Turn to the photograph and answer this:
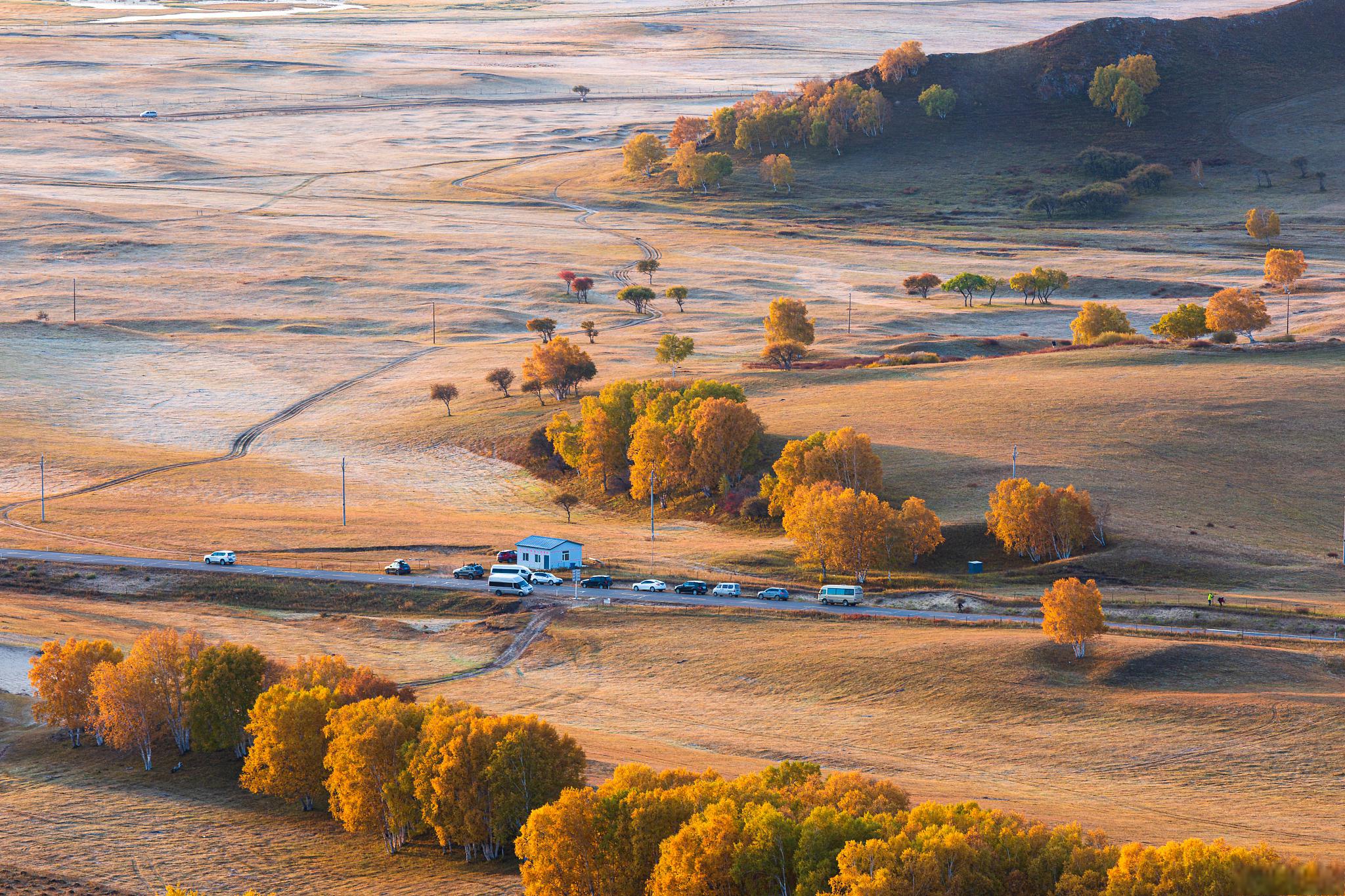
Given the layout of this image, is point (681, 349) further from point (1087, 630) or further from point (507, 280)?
point (1087, 630)

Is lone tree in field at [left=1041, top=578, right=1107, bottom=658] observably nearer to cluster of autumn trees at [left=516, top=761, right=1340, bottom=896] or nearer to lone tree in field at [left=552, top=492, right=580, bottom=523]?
cluster of autumn trees at [left=516, top=761, right=1340, bottom=896]

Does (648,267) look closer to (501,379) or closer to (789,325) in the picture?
(789,325)

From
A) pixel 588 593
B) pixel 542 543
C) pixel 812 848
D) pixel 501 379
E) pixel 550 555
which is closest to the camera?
pixel 812 848

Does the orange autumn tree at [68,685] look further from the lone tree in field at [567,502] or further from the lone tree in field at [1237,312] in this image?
the lone tree in field at [1237,312]

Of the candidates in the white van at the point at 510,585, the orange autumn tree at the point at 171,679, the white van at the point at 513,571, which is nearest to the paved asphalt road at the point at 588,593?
the white van at the point at 510,585

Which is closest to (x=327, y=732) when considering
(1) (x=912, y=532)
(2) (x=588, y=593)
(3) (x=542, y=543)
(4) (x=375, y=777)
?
(4) (x=375, y=777)

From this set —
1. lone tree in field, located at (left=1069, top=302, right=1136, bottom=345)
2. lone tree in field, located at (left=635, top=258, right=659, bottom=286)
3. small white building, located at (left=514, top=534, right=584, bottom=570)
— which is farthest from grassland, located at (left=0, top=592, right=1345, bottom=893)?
lone tree in field, located at (left=635, top=258, right=659, bottom=286)
